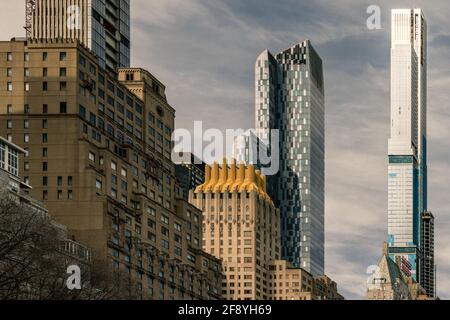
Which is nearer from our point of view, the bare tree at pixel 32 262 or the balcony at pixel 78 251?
the bare tree at pixel 32 262

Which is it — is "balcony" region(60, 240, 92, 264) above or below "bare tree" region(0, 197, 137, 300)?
above

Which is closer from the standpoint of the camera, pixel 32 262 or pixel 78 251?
pixel 32 262

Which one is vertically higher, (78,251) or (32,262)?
(78,251)

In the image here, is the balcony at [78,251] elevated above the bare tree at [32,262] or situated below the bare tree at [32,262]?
above

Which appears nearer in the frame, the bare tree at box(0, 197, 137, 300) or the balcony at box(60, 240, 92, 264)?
the bare tree at box(0, 197, 137, 300)
